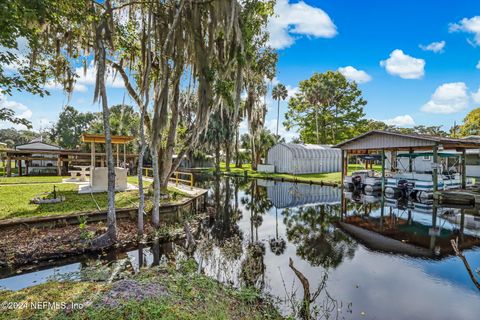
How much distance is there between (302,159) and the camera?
29359mm

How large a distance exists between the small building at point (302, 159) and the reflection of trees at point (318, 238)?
16.6 m

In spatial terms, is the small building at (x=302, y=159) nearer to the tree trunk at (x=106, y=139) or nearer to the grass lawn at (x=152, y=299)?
the tree trunk at (x=106, y=139)

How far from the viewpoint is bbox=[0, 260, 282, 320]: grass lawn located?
3.47m

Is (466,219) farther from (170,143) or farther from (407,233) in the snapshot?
(170,143)

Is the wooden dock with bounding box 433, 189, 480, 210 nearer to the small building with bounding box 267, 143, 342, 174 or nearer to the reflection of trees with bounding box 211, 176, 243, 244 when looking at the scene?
the reflection of trees with bounding box 211, 176, 243, 244

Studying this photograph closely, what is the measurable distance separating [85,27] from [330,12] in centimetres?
1077

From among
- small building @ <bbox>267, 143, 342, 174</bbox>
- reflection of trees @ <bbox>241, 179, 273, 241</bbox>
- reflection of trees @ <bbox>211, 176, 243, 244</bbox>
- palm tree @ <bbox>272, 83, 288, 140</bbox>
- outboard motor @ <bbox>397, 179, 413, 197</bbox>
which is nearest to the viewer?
reflection of trees @ <bbox>211, 176, 243, 244</bbox>

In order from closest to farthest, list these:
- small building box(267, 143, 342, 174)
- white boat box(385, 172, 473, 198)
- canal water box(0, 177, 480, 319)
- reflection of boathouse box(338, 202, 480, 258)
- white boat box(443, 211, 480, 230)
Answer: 1. canal water box(0, 177, 480, 319)
2. reflection of boathouse box(338, 202, 480, 258)
3. white boat box(443, 211, 480, 230)
4. white boat box(385, 172, 473, 198)
5. small building box(267, 143, 342, 174)

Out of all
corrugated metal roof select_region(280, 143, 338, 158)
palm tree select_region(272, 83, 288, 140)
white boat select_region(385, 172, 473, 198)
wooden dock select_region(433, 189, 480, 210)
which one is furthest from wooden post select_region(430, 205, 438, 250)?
palm tree select_region(272, 83, 288, 140)

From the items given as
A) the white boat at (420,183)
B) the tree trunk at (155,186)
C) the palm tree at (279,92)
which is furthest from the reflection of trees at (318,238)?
the palm tree at (279,92)

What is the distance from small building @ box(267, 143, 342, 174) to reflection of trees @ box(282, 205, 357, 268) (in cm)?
1663

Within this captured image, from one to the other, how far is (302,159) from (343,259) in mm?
22932

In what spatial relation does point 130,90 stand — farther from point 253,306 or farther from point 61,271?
point 253,306

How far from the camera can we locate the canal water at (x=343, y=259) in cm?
488
